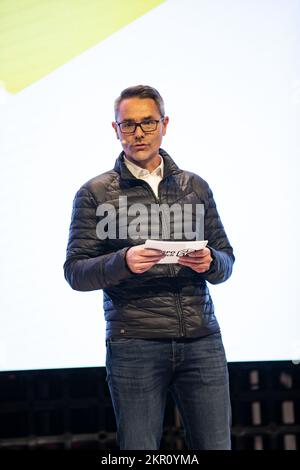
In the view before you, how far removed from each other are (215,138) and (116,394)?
1.33 metres

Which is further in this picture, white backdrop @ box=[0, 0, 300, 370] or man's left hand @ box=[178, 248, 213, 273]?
white backdrop @ box=[0, 0, 300, 370]

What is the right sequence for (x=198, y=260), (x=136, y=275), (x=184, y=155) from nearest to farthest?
(x=198, y=260) < (x=136, y=275) < (x=184, y=155)

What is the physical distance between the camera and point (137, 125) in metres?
2.37

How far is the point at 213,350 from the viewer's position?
232cm

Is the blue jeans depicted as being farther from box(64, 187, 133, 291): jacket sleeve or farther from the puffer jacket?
box(64, 187, 133, 291): jacket sleeve

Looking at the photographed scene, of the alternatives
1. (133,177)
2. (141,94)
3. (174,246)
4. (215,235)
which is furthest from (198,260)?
(141,94)

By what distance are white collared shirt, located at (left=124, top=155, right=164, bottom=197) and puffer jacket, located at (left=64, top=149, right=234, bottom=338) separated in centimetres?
2

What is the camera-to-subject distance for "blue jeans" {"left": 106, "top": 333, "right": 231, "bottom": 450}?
224cm

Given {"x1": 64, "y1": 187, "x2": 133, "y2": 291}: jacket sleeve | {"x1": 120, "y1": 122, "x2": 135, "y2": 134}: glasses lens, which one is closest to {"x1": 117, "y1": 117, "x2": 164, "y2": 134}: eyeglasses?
{"x1": 120, "y1": 122, "x2": 135, "y2": 134}: glasses lens

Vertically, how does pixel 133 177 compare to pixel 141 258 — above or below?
above

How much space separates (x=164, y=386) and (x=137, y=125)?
2.88 ft

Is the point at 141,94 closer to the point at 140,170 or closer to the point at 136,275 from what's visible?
the point at 140,170

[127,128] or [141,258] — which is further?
[127,128]

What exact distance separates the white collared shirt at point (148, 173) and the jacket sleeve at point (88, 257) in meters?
0.17
